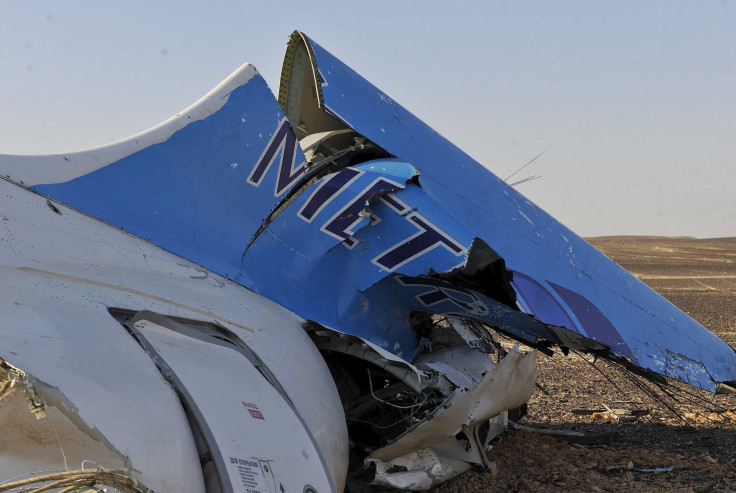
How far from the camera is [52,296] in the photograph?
3.85m

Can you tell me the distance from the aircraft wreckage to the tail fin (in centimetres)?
1

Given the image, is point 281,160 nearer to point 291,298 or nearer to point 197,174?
point 197,174

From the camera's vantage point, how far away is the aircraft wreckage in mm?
3555

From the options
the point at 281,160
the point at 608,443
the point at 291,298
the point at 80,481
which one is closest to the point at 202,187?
the point at 281,160

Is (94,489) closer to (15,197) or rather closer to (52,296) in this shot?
(52,296)

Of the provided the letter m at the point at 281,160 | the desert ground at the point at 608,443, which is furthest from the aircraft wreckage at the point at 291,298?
the desert ground at the point at 608,443

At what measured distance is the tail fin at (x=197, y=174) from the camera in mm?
5148

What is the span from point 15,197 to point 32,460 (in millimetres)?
1978

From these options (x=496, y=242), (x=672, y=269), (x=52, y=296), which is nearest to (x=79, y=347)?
(x=52, y=296)

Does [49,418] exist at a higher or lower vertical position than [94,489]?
higher

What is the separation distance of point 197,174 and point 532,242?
8.98ft

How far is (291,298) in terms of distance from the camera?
6.07 m

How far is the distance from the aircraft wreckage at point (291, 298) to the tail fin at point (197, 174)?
15 mm

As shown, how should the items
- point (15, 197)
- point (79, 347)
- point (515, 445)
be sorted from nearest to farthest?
1. point (79, 347)
2. point (15, 197)
3. point (515, 445)
